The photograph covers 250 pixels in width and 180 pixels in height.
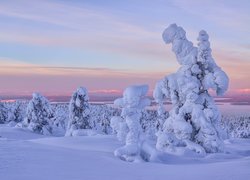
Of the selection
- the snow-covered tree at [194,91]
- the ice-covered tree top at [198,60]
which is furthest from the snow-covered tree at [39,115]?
the ice-covered tree top at [198,60]

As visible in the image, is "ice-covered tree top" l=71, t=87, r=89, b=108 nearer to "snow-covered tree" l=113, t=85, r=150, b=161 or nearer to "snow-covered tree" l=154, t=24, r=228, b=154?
"snow-covered tree" l=154, t=24, r=228, b=154

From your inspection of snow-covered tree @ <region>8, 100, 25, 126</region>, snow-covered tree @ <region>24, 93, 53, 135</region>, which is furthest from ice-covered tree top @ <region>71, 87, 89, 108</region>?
snow-covered tree @ <region>8, 100, 25, 126</region>

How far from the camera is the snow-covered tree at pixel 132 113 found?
1188 centimetres

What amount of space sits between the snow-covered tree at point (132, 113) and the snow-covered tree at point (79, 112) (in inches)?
1333

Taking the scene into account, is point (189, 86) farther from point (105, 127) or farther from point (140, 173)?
point (105, 127)

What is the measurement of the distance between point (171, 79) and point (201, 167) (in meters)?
11.2

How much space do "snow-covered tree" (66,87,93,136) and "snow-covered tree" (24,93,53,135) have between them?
777cm

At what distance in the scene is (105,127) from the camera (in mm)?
83875

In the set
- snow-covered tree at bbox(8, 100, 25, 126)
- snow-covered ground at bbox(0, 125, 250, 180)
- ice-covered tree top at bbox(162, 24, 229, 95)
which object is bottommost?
snow-covered tree at bbox(8, 100, 25, 126)

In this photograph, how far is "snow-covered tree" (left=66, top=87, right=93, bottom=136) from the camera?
4634 centimetres

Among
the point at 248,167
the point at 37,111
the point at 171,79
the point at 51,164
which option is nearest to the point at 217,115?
the point at 171,79

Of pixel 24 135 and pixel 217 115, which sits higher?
pixel 217 115

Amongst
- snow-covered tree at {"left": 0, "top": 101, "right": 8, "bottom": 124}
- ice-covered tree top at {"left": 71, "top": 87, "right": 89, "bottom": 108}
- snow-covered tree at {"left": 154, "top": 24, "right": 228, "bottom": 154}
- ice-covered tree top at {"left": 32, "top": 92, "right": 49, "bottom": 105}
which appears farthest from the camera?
snow-covered tree at {"left": 0, "top": 101, "right": 8, "bottom": 124}

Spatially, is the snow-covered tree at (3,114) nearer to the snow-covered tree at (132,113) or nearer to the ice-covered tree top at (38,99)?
the ice-covered tree top at (38,99)
